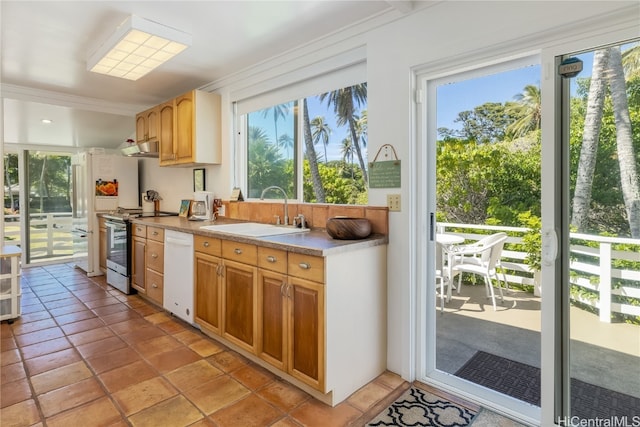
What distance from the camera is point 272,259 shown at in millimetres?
2104

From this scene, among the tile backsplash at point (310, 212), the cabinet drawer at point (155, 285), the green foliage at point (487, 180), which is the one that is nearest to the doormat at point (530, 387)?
the green foliage at point (487, 180)

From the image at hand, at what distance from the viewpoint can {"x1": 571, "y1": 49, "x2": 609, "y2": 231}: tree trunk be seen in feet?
5.18

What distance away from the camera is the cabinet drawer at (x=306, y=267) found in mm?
1832

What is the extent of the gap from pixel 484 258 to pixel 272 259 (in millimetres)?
2103

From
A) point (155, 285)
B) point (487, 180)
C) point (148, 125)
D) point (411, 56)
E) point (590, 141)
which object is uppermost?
point (148, 125)

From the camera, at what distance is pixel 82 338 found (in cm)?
273

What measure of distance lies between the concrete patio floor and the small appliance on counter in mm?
2518

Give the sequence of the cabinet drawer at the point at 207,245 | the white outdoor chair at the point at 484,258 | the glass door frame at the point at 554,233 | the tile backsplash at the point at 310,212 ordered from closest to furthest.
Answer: the glass door frame at the point at 554,233
the tile backsplash at the point at 310,212
the cabinet drawer at the point at 207,245
the white outdoor chair at the point at 484,258

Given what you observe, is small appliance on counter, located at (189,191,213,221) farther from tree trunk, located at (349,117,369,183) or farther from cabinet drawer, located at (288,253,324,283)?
cabinet drawer, located at (288,253,324,283)

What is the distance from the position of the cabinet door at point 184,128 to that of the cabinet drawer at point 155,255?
0.92 m

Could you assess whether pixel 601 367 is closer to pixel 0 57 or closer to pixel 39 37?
pixel 39 37

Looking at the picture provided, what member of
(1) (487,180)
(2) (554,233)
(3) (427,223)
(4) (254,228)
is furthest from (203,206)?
(2) (554,233)

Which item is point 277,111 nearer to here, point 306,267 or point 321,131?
point 321,131
